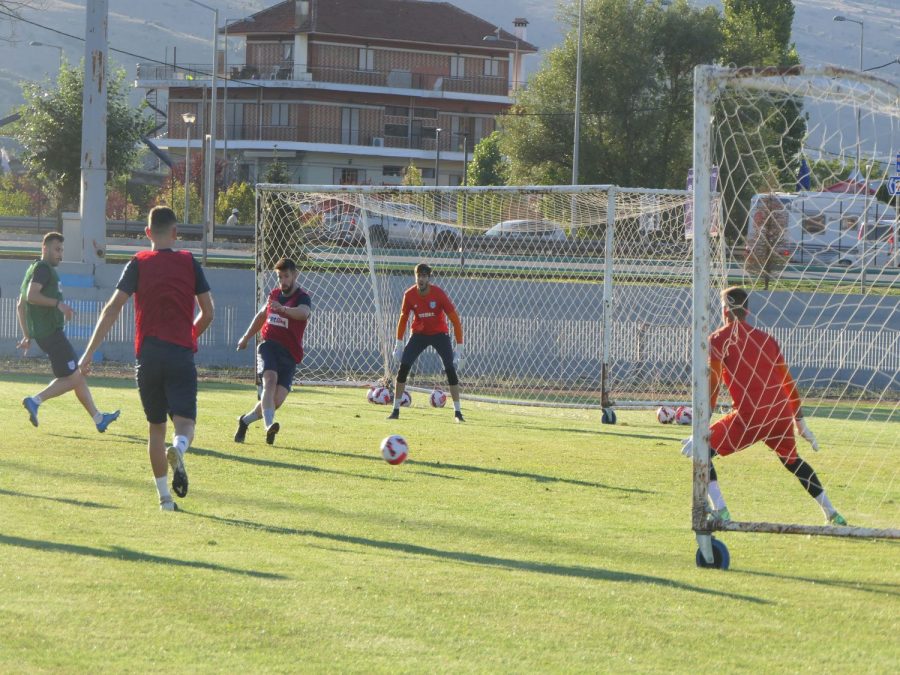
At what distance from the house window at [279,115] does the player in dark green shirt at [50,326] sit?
5806 cm

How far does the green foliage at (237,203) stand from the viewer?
60.0m

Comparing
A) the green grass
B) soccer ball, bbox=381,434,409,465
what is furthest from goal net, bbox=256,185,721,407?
the green grass

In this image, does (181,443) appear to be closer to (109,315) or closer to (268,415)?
(109,315)

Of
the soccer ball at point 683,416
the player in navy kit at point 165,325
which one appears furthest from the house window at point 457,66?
the player in navy kit at point 165,325

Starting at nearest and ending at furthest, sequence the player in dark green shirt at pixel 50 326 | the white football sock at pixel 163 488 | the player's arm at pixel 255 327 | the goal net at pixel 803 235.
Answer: the goal net at pixel 803 235 → the white football sock at pixel 163 488 → the player in dark green shirt at pixel 50 326 → the player's arm at pixel 255 327

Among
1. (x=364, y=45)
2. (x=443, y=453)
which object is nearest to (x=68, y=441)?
(x=443, y=453)

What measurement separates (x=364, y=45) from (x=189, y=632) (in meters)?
67.8

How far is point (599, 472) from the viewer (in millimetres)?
11609

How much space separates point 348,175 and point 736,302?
63.4 m

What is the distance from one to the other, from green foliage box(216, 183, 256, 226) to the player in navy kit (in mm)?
51511

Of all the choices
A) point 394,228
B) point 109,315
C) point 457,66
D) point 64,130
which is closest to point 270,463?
point 109,315

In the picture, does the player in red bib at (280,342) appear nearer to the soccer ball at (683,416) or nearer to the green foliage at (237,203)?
the soccer ball at (683,416)

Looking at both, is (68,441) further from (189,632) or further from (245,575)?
(189,632)

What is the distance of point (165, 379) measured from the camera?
338 inches
